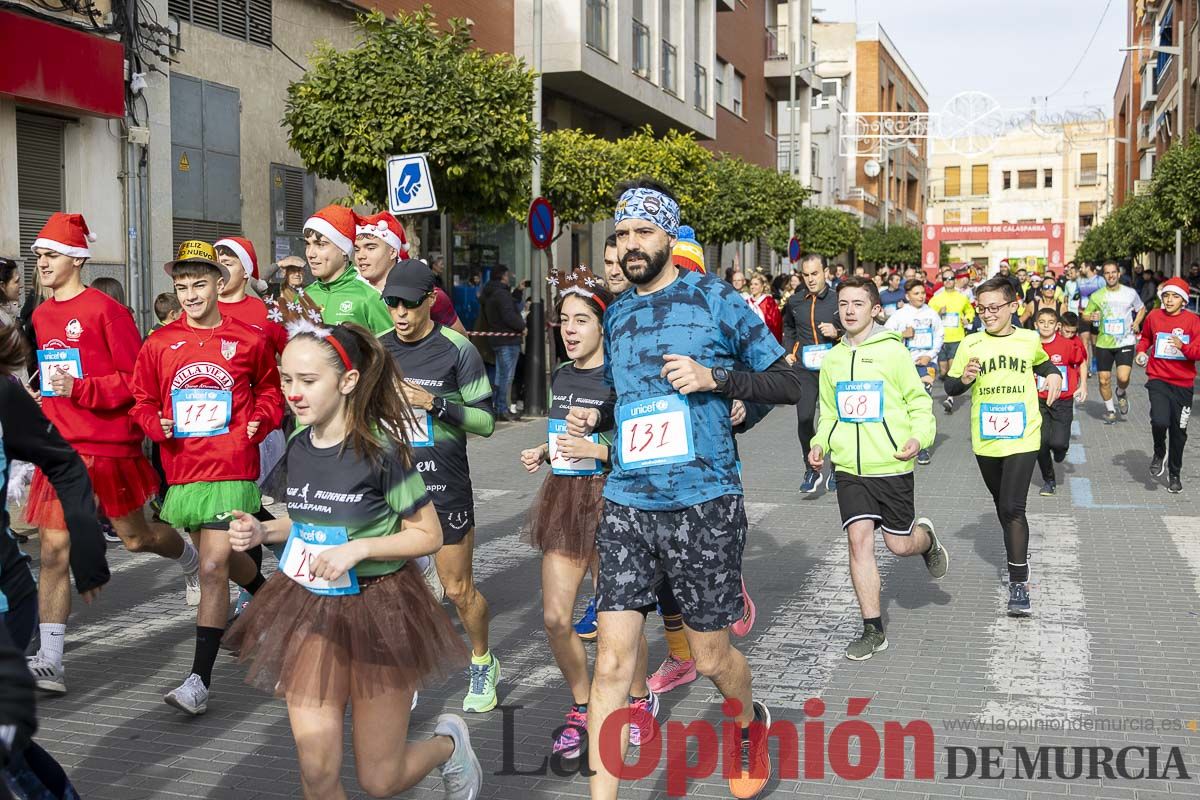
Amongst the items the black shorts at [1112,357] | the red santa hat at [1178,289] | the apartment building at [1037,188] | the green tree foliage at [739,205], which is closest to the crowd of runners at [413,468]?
the red santa hat at [1178,289]

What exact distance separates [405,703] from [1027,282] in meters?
31.6

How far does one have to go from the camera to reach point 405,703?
3.69 meters

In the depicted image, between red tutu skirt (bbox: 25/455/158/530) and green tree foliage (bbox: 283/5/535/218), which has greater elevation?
green tree foliage (bbox: 283/5/535/218)

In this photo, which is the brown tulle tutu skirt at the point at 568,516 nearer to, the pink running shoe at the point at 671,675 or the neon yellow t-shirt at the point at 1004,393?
the pink running shoe at the point at 671,675

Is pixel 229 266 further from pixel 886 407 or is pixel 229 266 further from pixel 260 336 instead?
pixel 886 407

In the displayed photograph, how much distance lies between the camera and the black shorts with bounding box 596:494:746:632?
416 cm

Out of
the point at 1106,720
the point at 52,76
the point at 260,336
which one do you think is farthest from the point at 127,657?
the point at 52,76

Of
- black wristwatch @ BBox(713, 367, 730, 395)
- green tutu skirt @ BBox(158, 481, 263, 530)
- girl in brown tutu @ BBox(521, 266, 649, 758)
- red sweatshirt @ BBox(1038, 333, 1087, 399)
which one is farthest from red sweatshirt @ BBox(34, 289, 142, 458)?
red sweatshirt @ BBox(1038, 333, 1087, 399)

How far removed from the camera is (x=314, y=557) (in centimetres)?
363

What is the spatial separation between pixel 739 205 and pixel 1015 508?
2529 cm

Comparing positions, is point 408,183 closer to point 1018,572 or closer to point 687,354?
point 1018,572

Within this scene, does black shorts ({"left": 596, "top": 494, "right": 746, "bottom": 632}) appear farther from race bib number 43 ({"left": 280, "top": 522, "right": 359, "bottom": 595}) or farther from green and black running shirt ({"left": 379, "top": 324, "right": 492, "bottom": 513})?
green and black running shirt ({"left": 379, "top": 324, "right": 492, "bottom": 513})

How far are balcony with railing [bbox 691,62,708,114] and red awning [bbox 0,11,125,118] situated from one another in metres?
21.1

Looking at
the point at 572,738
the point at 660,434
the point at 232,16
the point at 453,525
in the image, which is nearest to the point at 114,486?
the point at 453,525
